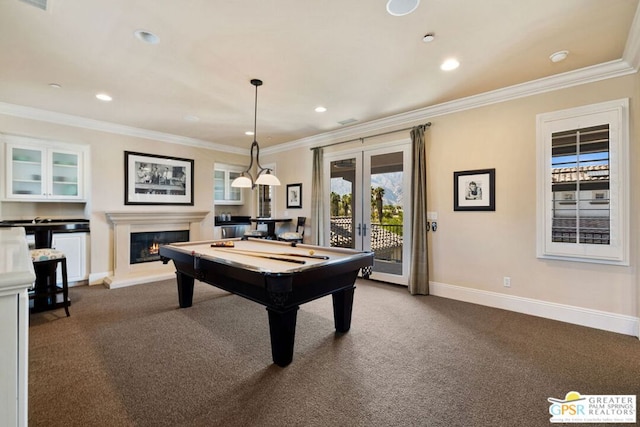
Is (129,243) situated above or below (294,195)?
below

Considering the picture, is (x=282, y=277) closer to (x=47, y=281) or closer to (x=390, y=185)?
(x=390, y=185)

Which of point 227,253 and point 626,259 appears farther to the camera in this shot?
point 227,253

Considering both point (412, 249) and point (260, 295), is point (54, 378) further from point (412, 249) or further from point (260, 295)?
point (412, 249)

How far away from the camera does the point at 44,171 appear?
4613 mm

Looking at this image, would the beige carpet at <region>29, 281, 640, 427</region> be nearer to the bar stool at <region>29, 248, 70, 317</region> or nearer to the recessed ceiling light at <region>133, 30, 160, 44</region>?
the bar stool at <region>29, 248, 70, 317</region>

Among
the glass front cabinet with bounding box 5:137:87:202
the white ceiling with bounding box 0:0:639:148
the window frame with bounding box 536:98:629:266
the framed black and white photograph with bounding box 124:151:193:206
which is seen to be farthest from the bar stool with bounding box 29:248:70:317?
the window frame with bounding box 536:98:629:266

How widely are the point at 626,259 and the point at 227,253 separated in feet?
14.0

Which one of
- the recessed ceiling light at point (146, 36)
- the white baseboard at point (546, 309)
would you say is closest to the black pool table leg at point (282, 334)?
the recessed ceiling light at point (146, 36)

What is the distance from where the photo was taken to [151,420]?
69.9 inches

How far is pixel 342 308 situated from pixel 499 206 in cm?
255

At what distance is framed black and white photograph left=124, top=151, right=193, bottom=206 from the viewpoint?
17.7 ft

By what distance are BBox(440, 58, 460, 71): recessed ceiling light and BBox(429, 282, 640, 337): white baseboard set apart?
114 inches

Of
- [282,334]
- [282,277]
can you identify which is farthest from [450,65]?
[282,334]

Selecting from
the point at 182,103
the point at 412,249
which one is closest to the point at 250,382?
the point at 412,249
